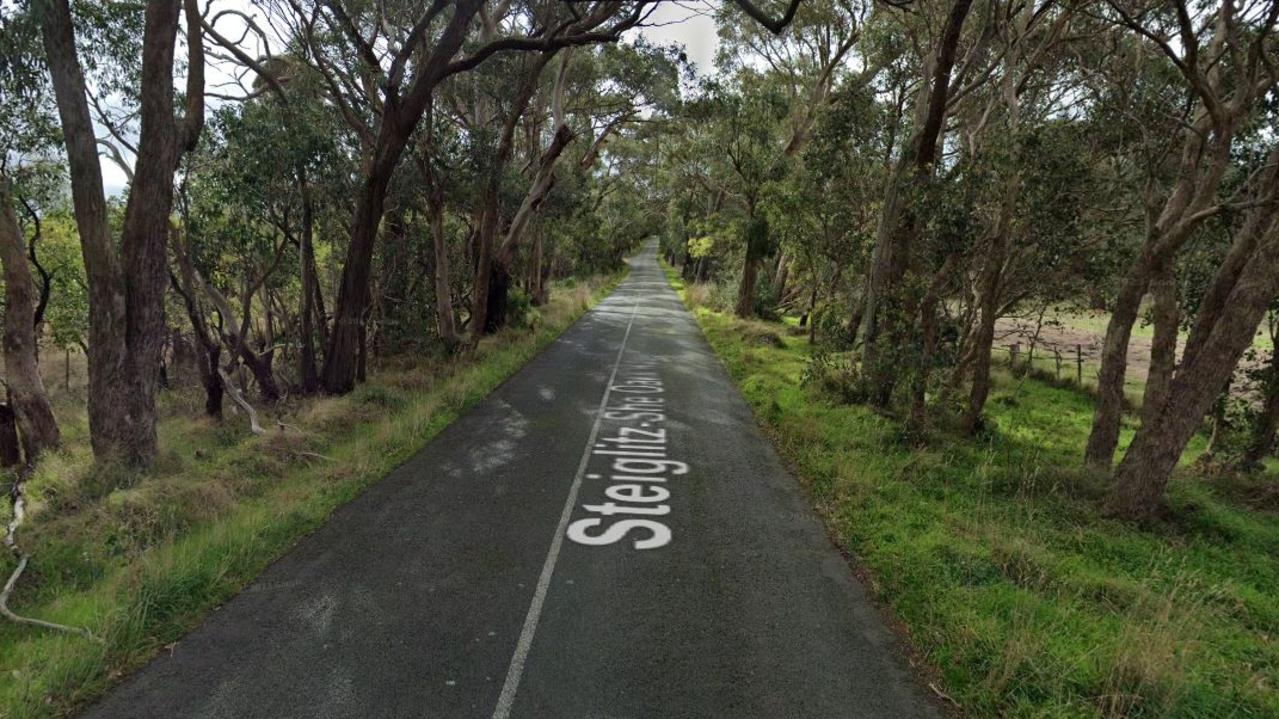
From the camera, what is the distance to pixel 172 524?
685 centimetres

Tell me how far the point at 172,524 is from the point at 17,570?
56.4 inches

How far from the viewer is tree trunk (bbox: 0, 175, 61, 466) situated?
Result: 10094 millimetres

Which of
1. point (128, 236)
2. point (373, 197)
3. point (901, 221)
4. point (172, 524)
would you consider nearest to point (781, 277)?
point (901, 221)

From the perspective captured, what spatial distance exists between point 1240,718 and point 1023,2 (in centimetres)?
1281

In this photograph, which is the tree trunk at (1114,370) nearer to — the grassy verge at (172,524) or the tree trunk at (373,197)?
the grassy verge at (172,524)

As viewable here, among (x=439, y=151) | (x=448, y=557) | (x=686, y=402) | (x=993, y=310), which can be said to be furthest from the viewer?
(x=439, y=151)

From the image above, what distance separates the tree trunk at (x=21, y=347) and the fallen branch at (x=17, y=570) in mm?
3873

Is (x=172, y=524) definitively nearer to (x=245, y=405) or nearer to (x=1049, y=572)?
(x=245, y=405)

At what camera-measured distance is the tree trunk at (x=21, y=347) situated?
10094mm

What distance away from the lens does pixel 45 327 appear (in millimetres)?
30594

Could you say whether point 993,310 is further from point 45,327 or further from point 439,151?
point 45,327

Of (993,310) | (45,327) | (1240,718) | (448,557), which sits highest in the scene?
(993,310)

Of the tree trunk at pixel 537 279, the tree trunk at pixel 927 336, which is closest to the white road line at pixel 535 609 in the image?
the tree trunk at pixel 927 336

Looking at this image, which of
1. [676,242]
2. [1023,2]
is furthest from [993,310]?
[676,242]
